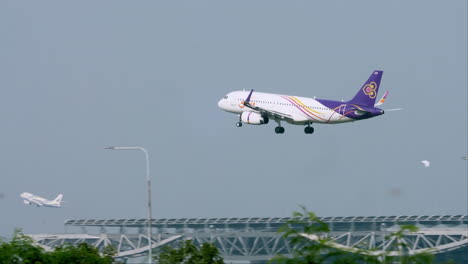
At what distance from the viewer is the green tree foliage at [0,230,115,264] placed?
219 feet

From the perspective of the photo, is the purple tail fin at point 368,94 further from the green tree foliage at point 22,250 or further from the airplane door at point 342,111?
the green tree foliage at point 22,250

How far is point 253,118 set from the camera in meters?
130

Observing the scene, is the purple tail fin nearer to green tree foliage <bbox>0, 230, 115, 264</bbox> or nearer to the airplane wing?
the airplane wing

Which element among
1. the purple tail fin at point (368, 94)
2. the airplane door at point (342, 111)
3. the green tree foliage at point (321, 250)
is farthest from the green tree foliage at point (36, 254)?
the purple tail fin at point (368, 94)

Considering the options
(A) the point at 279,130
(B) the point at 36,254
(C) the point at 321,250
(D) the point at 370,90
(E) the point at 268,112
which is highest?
(E) the point at 268,112

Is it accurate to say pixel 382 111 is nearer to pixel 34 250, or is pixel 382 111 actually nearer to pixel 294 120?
pixel 294 120

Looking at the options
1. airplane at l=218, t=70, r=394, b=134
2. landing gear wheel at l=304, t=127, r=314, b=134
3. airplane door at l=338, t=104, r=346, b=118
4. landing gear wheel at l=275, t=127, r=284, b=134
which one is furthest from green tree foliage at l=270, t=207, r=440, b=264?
landing gear wheel at l=275, t=127, r=284, b=134

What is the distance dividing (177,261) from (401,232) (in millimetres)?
42389

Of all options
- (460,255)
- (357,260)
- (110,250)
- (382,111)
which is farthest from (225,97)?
(357,260)

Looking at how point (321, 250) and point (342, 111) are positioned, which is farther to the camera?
point (342, 111)

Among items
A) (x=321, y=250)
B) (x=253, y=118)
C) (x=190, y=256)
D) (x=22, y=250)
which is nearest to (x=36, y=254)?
(x=22, y=250)

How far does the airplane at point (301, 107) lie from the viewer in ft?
397

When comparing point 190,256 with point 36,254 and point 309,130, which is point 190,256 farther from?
point 309,130

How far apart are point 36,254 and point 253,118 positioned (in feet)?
210
